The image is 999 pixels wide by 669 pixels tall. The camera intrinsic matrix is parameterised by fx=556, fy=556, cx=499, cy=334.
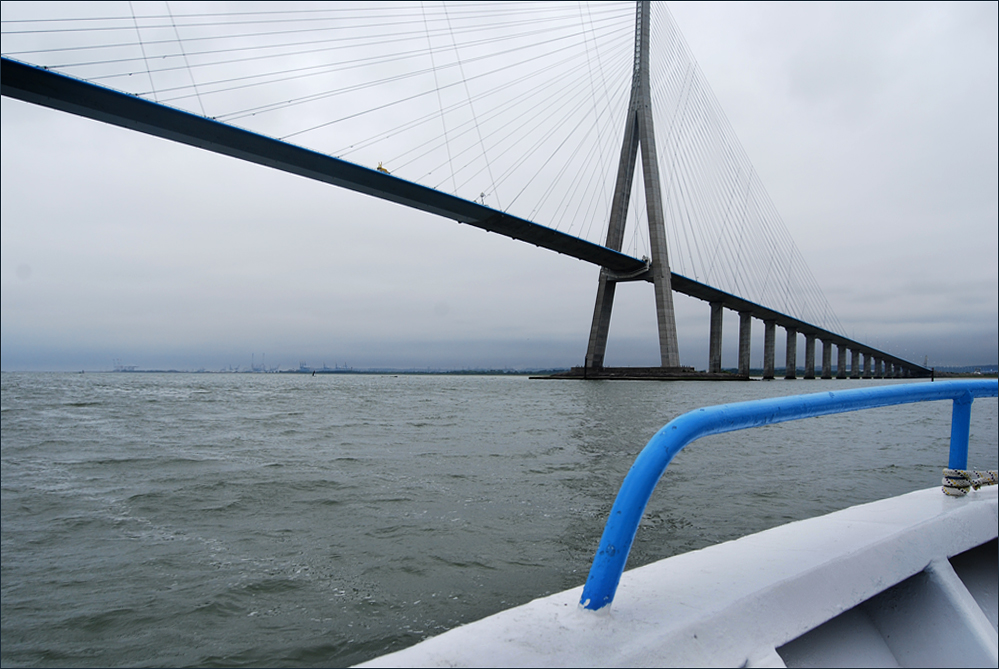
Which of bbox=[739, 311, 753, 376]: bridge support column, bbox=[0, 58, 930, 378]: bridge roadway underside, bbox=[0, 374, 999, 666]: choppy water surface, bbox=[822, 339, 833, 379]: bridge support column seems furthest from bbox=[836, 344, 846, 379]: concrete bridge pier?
bbox=[0, 374, 999, 666]: choppy water surface

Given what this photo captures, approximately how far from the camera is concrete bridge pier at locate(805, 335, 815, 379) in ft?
163

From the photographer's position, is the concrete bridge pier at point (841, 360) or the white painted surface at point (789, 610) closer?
the white painted surface at point (789, 610)

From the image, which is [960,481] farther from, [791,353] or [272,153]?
[791,353]

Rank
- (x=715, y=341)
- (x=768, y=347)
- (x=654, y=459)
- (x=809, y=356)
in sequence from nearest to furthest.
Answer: (x=654, y=459), (x=715, y=341), (x=768, y=347), (x=809, y=356)

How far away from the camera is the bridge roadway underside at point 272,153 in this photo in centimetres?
1518

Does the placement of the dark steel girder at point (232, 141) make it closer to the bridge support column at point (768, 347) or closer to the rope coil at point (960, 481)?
the rope coil at point (960, 481)

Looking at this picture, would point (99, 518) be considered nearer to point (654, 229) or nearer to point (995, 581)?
point (995, 581)

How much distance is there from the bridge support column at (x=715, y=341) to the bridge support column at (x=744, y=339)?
393cm

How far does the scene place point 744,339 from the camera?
137 ft

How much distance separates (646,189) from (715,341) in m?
13.5

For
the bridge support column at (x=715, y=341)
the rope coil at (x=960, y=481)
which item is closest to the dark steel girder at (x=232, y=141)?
the bridge support column at (x=715, y=341)

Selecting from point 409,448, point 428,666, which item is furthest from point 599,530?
point 409,448

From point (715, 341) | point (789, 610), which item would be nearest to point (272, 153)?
point (789, 610)

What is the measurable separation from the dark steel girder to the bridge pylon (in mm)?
5577
